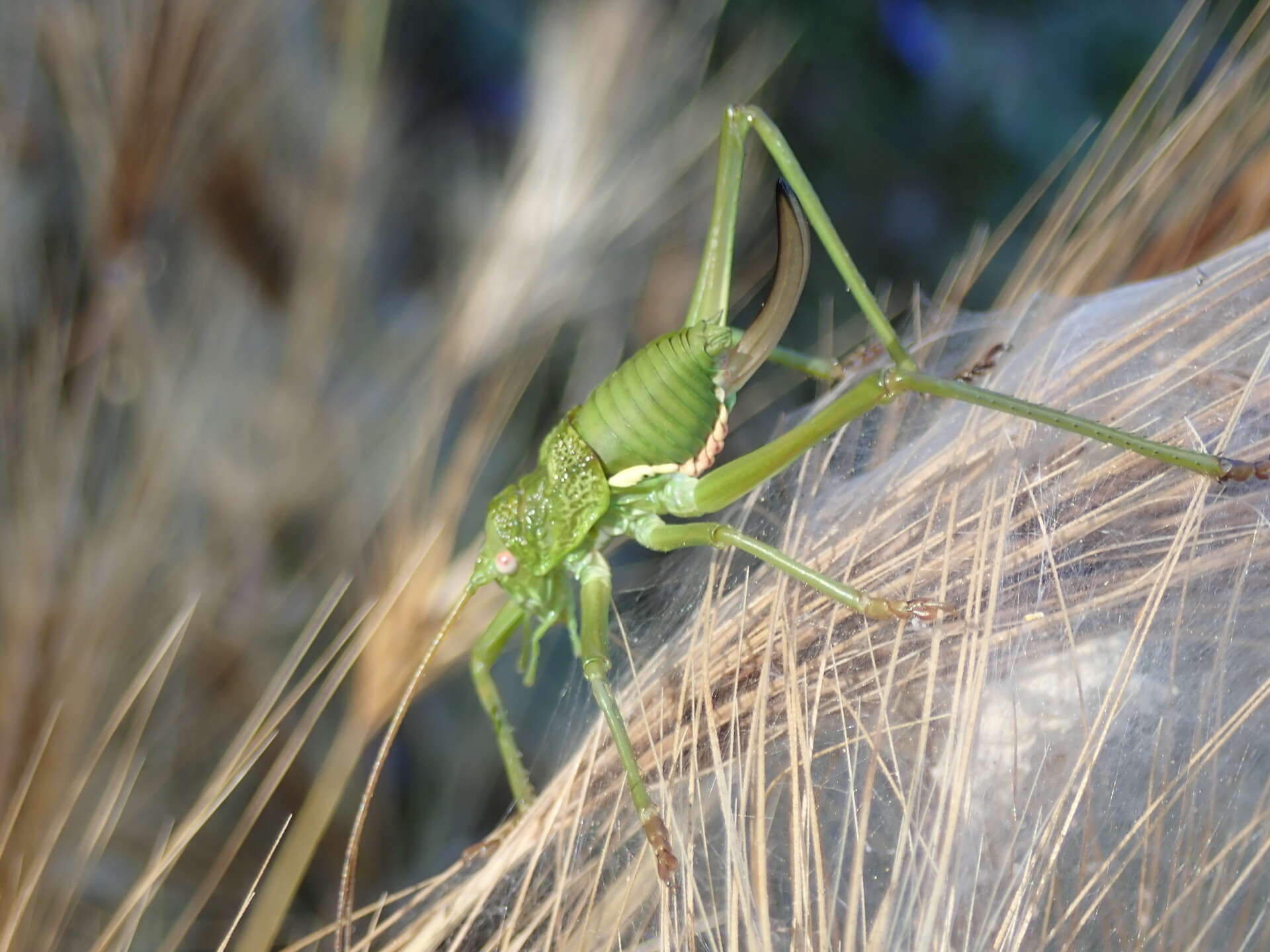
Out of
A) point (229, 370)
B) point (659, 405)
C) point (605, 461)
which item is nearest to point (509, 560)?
point (605, 461)

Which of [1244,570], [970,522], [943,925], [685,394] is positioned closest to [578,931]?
[943,925]

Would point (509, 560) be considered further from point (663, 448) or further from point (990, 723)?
point (990, 723)

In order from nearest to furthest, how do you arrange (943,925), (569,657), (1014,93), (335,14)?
(943,925), (335,14), (569,657), (1014,93)

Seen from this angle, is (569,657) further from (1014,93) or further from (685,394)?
(1014,93)

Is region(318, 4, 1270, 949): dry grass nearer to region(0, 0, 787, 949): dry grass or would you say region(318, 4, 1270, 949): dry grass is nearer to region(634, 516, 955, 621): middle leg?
region(634, 516, 955, 621): middle leg

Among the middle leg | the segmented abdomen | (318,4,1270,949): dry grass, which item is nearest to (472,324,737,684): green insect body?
the segmented abdomen
